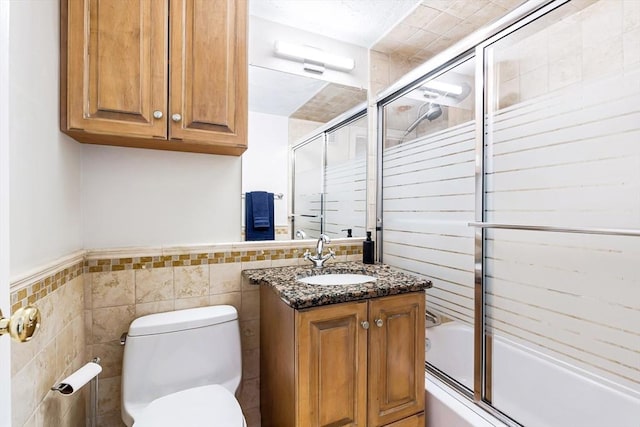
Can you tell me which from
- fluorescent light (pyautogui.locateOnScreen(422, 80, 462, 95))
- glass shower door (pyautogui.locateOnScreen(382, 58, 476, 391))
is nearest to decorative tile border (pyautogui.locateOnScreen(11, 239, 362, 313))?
glass shower door (pyautogui.locateOnScreen(382, 58, 476, 391))

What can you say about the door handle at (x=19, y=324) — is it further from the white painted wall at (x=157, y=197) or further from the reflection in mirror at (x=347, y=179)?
the reflection in mirror at (x=347, y=179)

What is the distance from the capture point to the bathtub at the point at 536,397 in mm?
1251

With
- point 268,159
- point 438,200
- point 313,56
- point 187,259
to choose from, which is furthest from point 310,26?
point 187,259

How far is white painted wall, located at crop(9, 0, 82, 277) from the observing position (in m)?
0.85

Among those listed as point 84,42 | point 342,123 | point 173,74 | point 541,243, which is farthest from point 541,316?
point 84,42

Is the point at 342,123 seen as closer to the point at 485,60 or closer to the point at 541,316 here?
the point at 485,60

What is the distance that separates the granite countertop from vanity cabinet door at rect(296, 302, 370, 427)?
4 cm

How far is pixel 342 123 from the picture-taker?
81.4 inches

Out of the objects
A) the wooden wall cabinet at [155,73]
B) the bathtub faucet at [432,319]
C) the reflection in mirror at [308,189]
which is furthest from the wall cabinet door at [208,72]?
the bathtub faucet at [432,319]

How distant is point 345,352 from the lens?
1232 millimetres

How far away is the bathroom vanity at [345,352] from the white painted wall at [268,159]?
1.69 feet

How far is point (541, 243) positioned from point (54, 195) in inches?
76.5

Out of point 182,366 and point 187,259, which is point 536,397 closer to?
point 182,366

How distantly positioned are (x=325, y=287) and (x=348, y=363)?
31 cm
